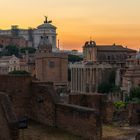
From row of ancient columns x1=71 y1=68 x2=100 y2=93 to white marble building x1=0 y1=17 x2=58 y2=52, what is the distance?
32.7m

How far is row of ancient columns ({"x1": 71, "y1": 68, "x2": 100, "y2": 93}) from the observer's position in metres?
77.6

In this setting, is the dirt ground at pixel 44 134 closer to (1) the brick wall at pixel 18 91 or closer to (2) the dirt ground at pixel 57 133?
(2) the dirt ground at pixel 57 133

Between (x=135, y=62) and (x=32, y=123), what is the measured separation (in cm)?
6121

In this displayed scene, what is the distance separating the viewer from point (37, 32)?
457ft

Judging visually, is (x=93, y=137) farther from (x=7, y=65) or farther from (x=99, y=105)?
(x=7, y=65)

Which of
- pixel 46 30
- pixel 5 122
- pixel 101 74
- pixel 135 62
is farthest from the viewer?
pixel 46 30

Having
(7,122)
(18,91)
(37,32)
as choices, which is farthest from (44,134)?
(37,32)

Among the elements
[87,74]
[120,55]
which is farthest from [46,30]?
[87,74]

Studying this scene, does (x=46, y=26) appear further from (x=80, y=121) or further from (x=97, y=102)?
(x=80, y=121)

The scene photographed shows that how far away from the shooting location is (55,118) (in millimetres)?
11336

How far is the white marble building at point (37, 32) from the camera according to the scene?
424 feet

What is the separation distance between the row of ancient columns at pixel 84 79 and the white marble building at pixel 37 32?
3272 cm

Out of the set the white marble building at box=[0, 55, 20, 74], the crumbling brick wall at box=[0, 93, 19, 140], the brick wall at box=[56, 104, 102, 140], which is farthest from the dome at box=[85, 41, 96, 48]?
the crumbling brick wall at box=[0, 93, 19, 140]

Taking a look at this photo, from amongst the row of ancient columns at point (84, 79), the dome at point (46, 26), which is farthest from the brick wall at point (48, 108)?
the dome at point (46, 26)
